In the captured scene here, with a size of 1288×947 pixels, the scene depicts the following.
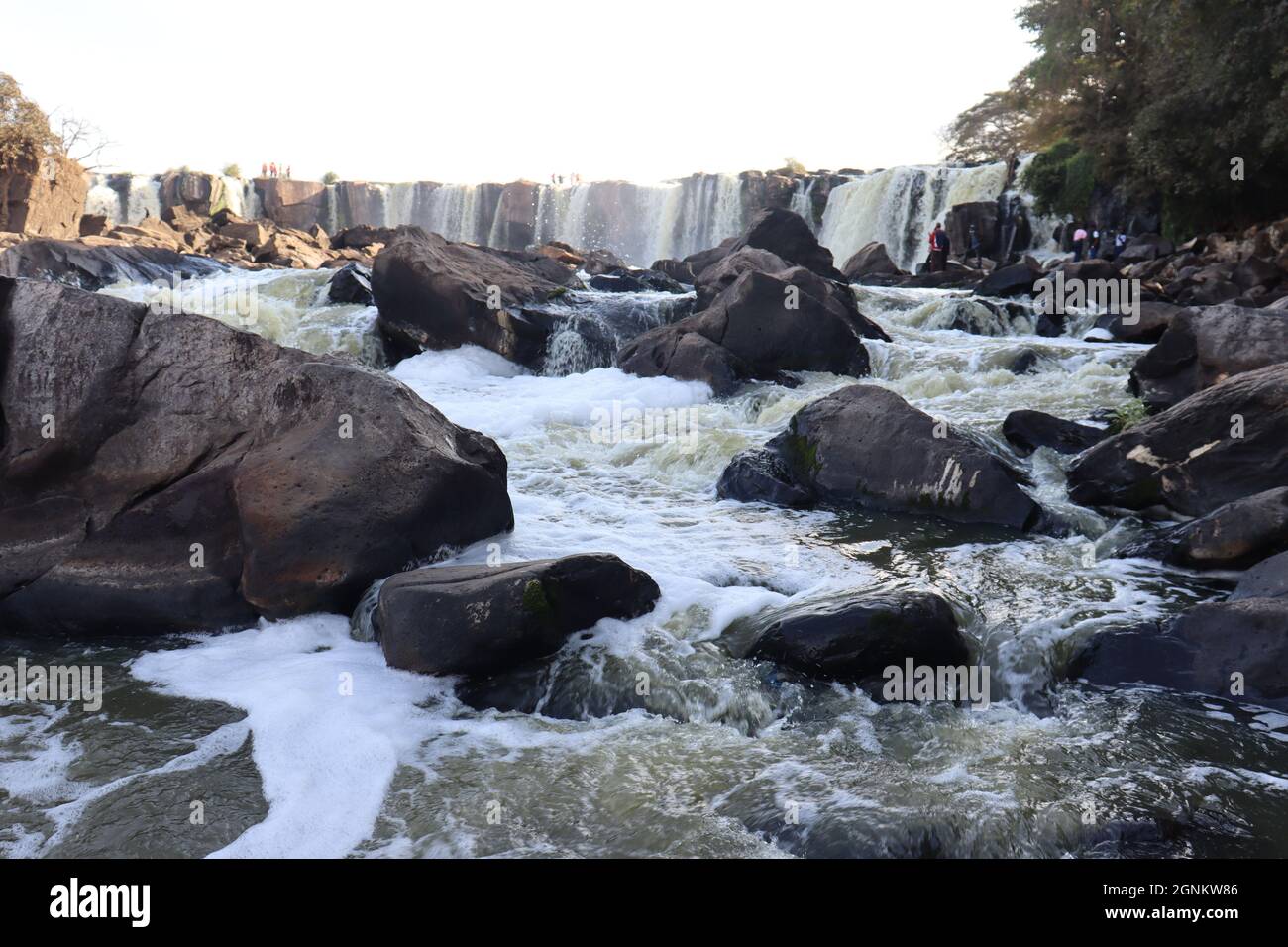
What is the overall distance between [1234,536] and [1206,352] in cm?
447

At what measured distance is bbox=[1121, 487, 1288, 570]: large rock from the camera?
254 inches

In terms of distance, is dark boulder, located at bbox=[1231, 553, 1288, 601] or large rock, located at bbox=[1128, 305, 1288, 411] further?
large rock, located at bbox=[1128, 305, 1288, 411]

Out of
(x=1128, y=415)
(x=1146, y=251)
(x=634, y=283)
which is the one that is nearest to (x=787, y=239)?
(x=634, y=283)

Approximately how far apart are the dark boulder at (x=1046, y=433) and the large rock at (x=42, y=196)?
93.4 ft

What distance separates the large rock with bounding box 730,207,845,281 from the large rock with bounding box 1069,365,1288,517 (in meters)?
10.9

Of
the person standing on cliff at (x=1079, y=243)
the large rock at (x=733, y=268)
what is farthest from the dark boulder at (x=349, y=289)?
the person standing on cliff at (x=1079, y=243)

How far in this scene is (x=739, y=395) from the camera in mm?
12633

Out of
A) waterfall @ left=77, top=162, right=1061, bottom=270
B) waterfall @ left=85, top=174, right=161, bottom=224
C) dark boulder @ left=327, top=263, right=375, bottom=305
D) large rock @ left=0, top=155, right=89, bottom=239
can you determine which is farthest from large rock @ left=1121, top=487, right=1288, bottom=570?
waterfall @ left=85, top=174, right=161, bottom=224

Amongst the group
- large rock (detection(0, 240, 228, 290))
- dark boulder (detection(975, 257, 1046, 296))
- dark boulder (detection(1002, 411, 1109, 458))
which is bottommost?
dark boulder (detection(1002, 411, 1109, 458))

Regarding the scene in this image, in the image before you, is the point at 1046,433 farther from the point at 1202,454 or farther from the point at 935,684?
the point at 935,684

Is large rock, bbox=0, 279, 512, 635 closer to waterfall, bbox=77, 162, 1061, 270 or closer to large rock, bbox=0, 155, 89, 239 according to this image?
waterfall, bbox=77, 162, 1061, 270
